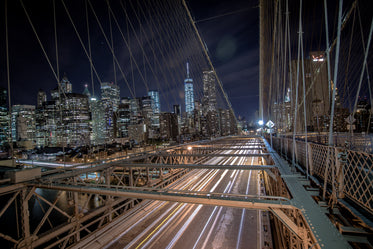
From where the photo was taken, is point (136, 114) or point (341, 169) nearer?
point (341, 169)

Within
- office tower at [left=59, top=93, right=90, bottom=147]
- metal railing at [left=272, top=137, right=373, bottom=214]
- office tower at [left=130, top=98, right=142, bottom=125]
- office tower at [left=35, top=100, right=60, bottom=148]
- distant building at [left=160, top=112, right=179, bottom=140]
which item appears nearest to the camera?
metal railing at [left=272, top=137, right=373, bottom=214]

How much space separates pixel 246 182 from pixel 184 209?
639 cm

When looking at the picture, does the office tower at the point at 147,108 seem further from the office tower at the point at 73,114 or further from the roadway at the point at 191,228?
the roadway at the point at 191,228

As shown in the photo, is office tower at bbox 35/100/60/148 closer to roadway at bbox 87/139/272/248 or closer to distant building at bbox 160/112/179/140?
distant building at bbox 160/112/179/140

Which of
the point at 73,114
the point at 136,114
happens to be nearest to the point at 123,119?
the point at 136,114

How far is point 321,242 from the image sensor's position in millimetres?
2080

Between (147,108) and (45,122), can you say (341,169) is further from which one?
(147,108)

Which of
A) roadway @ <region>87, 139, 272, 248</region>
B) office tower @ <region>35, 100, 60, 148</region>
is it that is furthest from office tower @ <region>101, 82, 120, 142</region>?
roadway @ <region>87, 139, 272, 248</region>

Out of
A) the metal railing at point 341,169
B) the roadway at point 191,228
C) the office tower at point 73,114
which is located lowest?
the roadway at point 191,228

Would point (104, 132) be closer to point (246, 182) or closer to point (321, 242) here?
point (246, 182)

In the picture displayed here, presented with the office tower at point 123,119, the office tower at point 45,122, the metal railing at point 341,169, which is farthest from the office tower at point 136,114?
the metal railing at point 341,169

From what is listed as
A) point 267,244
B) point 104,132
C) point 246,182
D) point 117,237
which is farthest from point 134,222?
point 104,132

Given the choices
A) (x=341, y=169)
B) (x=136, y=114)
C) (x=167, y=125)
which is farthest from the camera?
(x=136, y=114)

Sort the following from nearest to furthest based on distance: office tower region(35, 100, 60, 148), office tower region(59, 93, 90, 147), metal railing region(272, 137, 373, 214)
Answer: metal railing region(272, 137, 373, 214), office tower region(59, 93, 90, 147), office tower region(35, 100, 60, 148)
